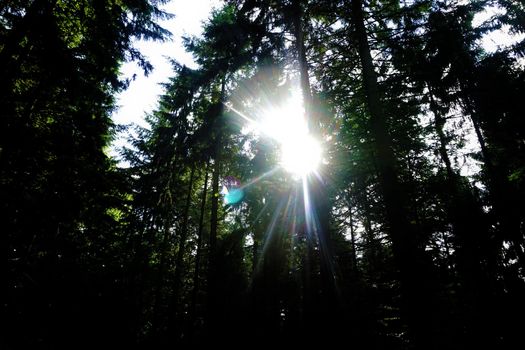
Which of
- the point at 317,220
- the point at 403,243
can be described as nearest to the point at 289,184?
the point at 317,220

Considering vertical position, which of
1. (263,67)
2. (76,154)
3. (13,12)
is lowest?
(76,154)

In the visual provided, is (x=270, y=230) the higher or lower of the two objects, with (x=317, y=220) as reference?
lower

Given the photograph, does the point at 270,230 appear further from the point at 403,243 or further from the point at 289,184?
the point at 403,243

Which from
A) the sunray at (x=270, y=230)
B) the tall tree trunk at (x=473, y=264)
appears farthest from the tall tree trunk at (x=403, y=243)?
the tall tree trunk at (x=473, y=264)

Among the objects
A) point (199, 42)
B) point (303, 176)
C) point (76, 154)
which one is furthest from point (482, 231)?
point (199, 42)

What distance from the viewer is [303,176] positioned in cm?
831

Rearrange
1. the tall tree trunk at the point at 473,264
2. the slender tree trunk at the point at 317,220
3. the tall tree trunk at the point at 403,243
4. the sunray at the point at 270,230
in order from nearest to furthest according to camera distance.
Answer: the tall tree trunk at the point at 403,243, the slender tree trunk at the point at 317,220, the sunray at the point at 270,230, the tall tree trunk at the point at 473,264

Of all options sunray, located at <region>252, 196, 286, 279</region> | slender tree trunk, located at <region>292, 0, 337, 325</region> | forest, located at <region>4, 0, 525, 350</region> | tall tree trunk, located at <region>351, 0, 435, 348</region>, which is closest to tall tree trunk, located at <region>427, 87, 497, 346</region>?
forest, located at <region>4, 0, 525, 350</region>

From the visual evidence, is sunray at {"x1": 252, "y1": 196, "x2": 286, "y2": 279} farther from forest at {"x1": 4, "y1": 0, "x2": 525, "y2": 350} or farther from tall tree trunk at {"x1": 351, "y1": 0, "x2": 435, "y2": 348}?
tall tree trunk at {"x1": 351, "y1": 0, "x2": 435, "y2": 348}

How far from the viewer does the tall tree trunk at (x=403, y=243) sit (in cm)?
588

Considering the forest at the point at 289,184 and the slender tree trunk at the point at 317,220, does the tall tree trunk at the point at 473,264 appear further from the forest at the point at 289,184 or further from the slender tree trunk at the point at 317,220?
the slender tree trunk at the point at 317,220

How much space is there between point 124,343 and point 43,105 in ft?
31.7

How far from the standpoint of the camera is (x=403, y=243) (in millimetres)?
6531

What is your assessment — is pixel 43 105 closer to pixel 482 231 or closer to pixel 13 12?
pixel 13 12
